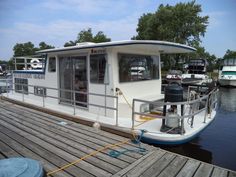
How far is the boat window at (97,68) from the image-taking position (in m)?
5.96

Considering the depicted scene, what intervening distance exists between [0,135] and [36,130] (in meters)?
0.82

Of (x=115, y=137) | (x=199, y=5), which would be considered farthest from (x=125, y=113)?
(x=199, y=5)

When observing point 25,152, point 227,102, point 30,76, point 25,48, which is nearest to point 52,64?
point 30,76

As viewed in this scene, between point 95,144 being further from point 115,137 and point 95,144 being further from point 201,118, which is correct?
point 201,118

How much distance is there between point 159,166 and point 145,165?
0.25 m

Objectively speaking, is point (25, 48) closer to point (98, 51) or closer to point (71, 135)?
point (98, 51)

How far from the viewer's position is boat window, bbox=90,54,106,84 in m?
5.96

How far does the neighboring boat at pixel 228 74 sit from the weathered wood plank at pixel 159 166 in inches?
833

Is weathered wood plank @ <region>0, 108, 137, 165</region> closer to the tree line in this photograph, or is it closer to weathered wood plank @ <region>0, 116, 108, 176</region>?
weathered wood plank @ <region>0, 116, 108, 176</region>

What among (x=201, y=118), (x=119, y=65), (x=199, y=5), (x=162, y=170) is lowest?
(x=162, y=170)

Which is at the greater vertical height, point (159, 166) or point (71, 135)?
point (71, 135)

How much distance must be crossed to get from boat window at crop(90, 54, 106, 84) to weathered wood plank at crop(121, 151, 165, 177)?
277 centimetres

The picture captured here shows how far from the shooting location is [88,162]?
12.2ft

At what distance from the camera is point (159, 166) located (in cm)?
362
